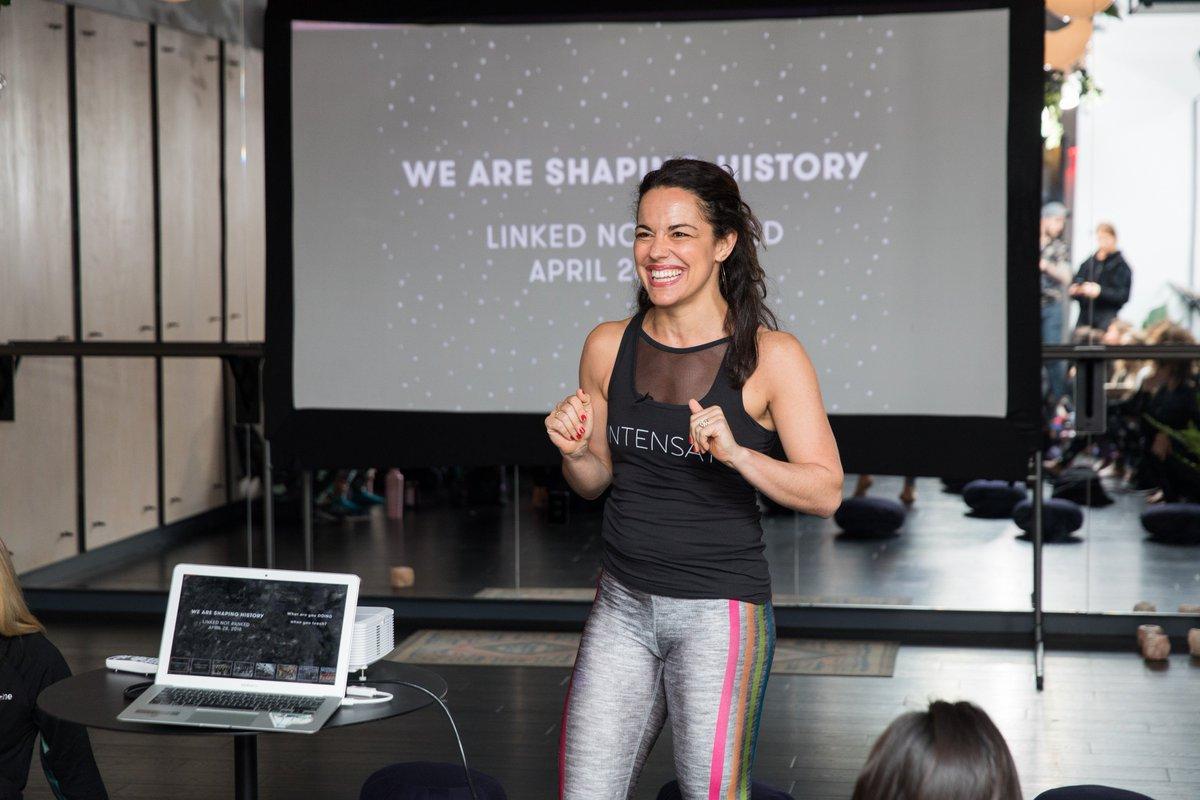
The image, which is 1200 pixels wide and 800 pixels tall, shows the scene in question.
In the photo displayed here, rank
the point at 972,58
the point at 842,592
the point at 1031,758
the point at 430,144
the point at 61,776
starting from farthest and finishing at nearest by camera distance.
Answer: the point at 842,592 → the point at 430,144 → the point at 972,58 → the point at 1031,758 → the point at 61,776

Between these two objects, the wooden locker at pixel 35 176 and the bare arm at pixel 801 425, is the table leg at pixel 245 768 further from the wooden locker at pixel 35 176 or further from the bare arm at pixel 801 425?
the wooden locker at pixel 35 176

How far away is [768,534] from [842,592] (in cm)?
40

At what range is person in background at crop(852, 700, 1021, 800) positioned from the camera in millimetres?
1598

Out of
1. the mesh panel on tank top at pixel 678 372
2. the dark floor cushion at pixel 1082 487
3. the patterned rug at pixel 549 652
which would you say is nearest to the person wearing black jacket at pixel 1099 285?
the dark floor cushion at pixel 1082 487

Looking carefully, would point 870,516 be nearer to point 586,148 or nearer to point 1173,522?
point 1173,522

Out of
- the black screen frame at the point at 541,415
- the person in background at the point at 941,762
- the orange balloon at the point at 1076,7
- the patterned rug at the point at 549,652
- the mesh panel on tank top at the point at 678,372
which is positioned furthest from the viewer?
the orange balloon at the point at 1076,7

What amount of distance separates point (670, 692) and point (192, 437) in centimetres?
514

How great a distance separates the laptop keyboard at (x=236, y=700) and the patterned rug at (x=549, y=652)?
3.07 metres

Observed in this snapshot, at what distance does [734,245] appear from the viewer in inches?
96.0

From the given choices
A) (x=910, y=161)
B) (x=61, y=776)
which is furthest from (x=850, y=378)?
(x=61, y=776)

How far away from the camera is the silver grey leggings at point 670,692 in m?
2.27

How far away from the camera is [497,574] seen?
6.39 metres

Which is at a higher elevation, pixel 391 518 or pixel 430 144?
pixel 430 144

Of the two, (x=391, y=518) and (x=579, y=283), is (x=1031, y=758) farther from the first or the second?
(x=391, y=518)
